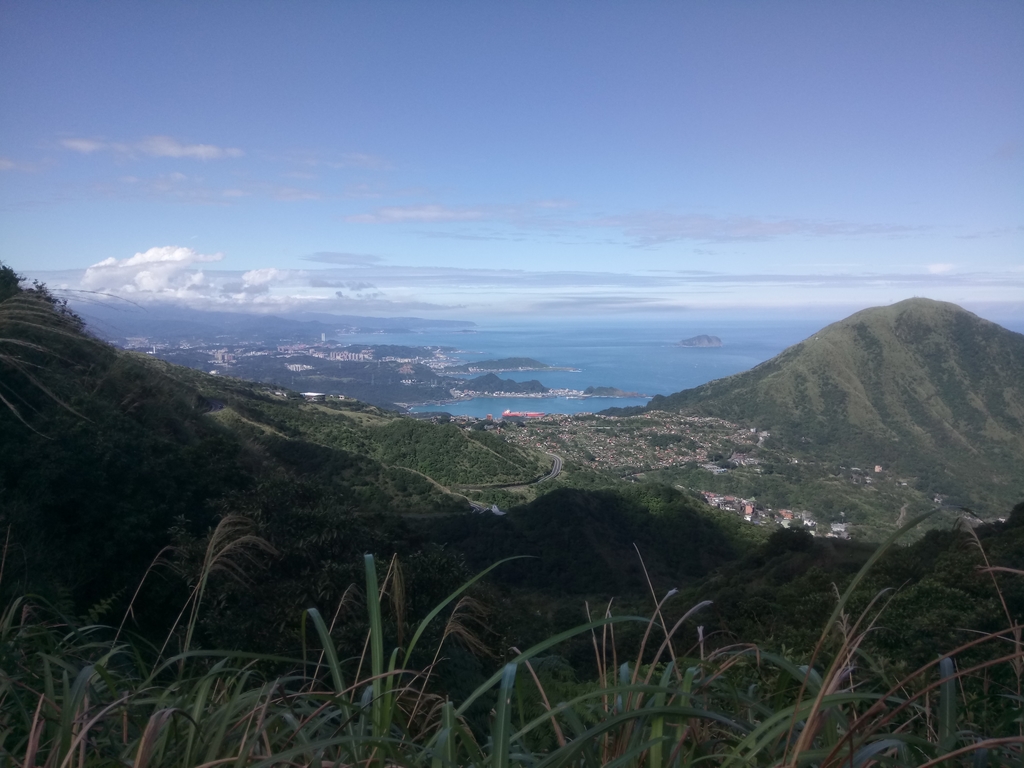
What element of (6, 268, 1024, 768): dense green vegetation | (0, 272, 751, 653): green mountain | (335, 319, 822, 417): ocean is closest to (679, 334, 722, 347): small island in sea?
(335, 319, 822, 417): ocean

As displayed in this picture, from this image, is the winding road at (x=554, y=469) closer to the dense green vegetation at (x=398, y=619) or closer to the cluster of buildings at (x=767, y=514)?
the cluster of buildings at (x=767, y=514)

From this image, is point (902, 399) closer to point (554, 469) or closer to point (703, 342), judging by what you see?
point (554, 469)

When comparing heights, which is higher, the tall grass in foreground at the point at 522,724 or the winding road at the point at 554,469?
the tall grass in foreground at the point at 522,724

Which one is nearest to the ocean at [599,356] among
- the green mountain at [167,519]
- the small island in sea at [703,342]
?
the small island in sea at [703,342]

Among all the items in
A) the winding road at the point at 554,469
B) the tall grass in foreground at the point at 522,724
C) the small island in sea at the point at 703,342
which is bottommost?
the winding road at the point at 554,469

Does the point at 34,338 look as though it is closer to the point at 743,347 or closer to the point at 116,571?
the point at 116,571

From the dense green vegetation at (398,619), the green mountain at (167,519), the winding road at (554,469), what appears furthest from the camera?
the winding road at (554,469)

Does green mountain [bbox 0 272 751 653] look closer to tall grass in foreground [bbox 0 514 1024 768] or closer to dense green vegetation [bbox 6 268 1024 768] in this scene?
dense green vegetation [bbox 6 268 1024 768]
